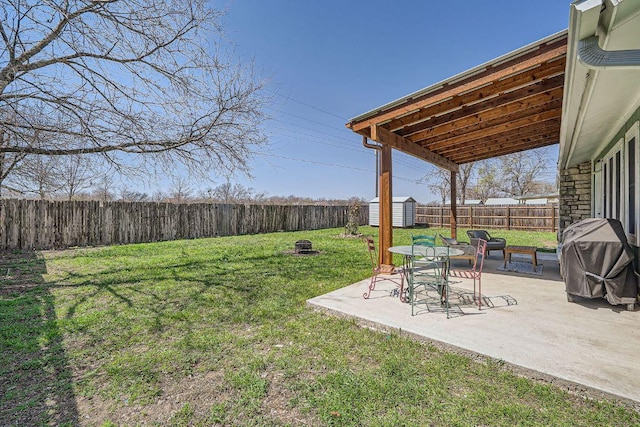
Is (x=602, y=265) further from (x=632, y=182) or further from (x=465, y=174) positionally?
(x=465, y=174)

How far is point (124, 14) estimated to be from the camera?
13.3 ft

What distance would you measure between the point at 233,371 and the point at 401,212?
14672 millimetres

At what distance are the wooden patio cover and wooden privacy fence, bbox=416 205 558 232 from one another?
26.4 ft

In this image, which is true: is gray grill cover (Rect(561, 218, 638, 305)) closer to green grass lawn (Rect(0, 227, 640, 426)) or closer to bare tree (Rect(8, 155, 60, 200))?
green grass lawn (Rect(0, 227, 640, 426))

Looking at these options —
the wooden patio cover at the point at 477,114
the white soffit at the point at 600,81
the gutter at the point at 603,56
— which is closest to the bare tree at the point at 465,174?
the wooden patio cover at the point at 477,114

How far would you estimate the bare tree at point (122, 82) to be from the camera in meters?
3.73

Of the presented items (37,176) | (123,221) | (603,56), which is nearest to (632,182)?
(603,56)

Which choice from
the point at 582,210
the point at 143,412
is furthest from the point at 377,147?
the point at 582,210

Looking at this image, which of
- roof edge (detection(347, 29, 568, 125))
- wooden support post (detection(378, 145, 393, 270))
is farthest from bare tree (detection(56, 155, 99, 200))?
wooden support post (detection(378, 145, 393, 270))

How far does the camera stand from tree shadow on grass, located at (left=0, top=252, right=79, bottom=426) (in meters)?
1.84

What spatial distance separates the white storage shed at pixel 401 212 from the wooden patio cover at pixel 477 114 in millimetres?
8348

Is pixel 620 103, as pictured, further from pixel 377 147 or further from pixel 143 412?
pixel 143 412

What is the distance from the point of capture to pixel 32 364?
239cm

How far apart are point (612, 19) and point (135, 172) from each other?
5.95 meters
